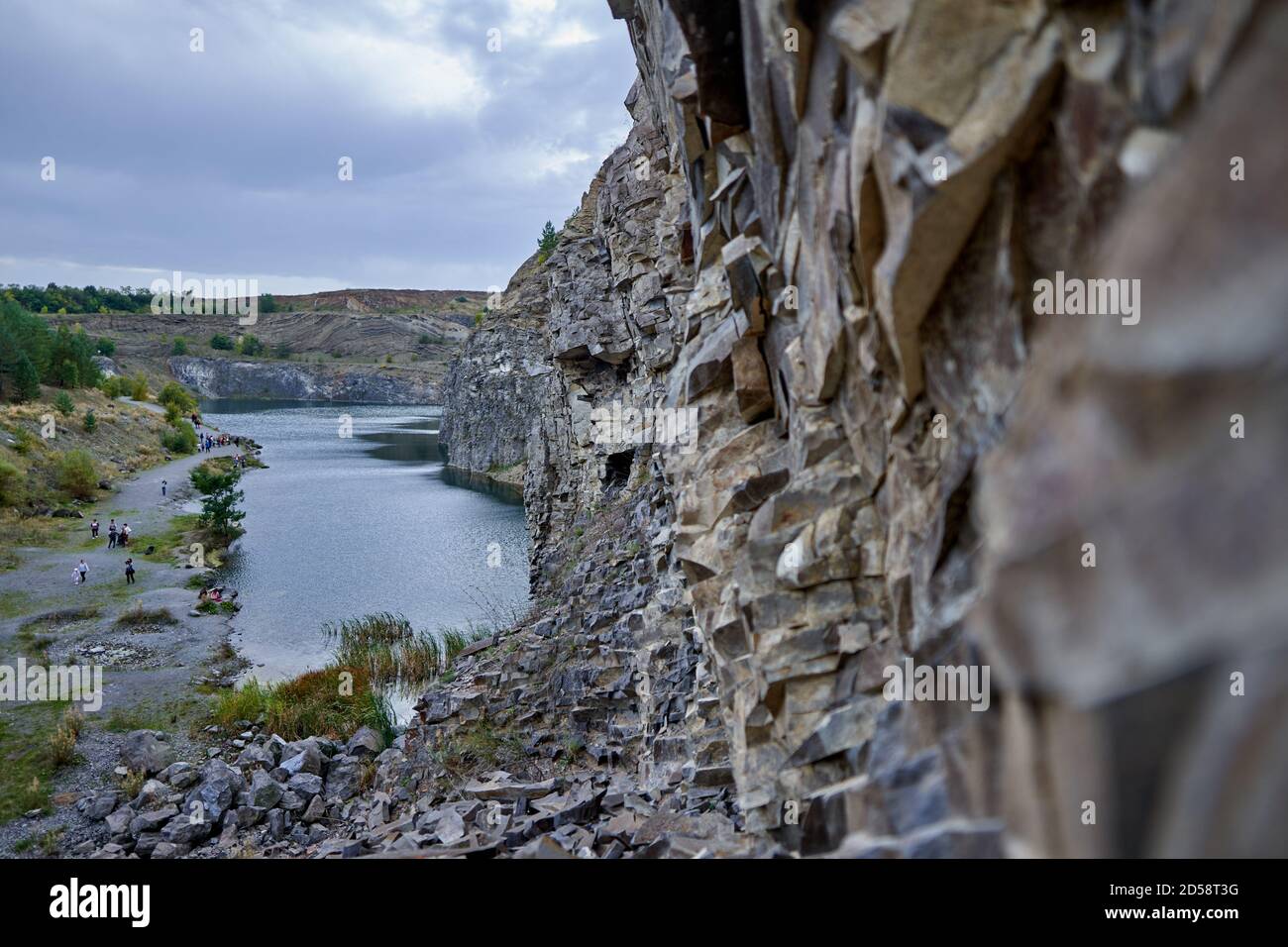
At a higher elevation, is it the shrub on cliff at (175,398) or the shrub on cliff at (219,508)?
the shrub on cliff at (175,398)

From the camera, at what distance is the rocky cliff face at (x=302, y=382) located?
569 feet

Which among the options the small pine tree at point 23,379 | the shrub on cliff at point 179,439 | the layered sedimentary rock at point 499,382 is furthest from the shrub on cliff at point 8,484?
the layered sedimentary rock at point 499,382

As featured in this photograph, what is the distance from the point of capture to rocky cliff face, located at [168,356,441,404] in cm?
17350

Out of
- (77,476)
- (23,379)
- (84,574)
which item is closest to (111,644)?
(84,574)

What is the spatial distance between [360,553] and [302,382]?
469 ft

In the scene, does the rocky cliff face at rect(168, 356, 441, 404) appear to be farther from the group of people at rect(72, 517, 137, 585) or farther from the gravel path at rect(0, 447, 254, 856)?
the gravel path at rect(0, 447, 254, 856)

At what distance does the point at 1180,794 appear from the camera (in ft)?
9.09

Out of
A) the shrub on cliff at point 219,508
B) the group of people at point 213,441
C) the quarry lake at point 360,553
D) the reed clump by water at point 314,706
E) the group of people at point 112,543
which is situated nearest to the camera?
the reed clump by water at point 314,706

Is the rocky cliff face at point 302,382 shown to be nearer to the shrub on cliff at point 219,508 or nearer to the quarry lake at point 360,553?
the quarry lake at point 360,553

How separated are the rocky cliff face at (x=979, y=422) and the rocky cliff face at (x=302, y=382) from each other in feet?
553

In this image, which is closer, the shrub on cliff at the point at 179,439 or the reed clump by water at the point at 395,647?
the reed clump by water at the point at 395,647

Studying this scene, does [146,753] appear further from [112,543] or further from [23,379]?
[23,379]

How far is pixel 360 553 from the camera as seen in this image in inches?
1905
